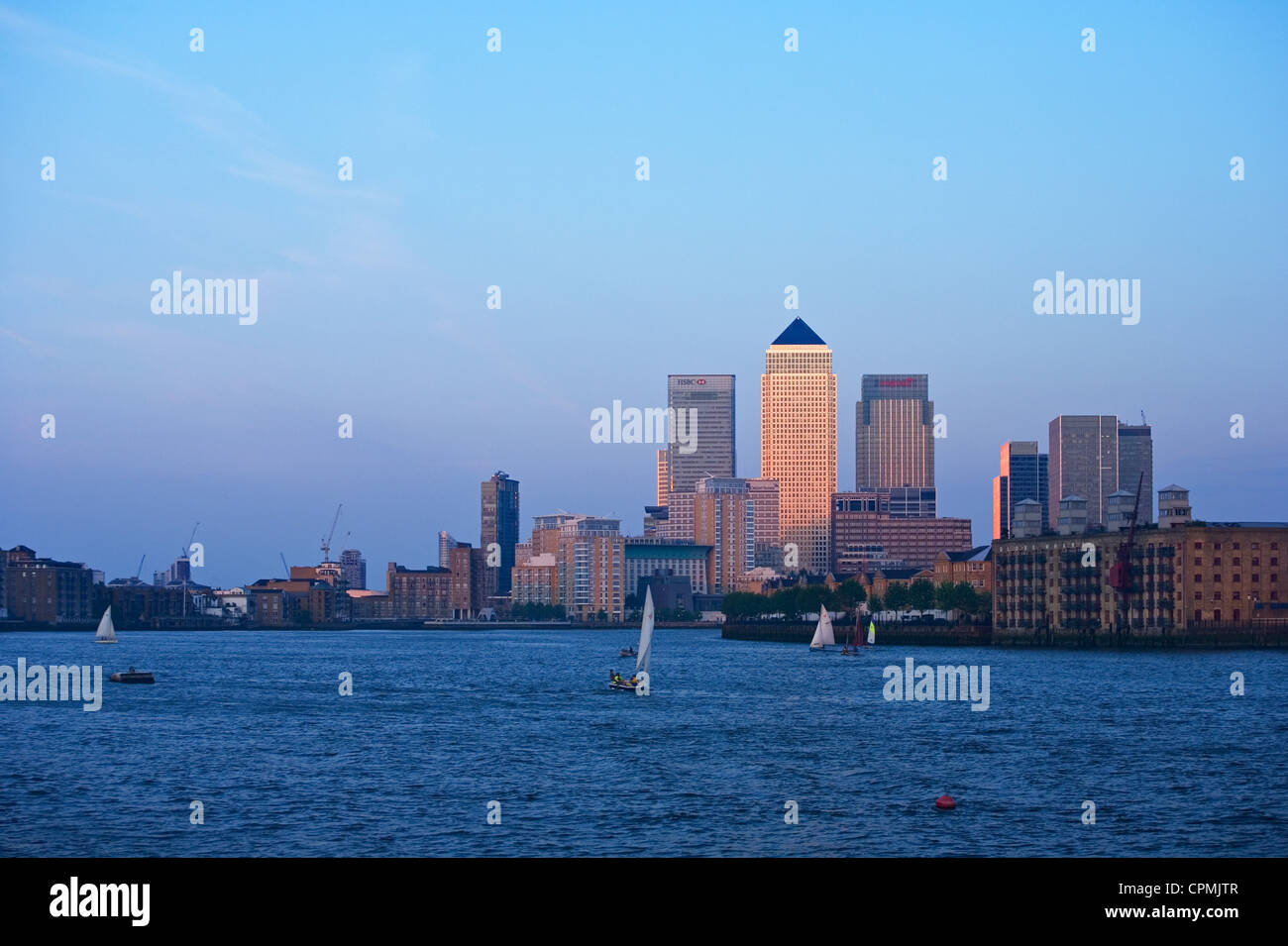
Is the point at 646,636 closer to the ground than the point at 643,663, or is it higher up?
higher up

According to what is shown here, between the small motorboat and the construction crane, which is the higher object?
the construction crane

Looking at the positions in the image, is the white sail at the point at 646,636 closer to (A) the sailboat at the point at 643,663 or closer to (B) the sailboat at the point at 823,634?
(A) the sailboat at the point at 643,663

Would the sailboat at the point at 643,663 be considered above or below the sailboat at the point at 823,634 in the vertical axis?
above

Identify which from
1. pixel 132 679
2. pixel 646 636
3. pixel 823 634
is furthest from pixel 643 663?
pixel 823 634

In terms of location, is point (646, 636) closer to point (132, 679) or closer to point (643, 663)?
point (643, 663)

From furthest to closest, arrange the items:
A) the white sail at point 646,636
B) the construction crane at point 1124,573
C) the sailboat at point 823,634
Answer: the sailboat at point 823,634, the construction crane at point 1124,573, the white sail at point 646,636

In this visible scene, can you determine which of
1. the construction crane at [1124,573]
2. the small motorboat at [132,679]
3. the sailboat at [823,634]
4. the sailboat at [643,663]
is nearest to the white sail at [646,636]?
the sailboat at [643,663]

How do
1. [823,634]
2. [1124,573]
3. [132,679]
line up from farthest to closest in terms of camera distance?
[823,634], [1124,573], [132,679]

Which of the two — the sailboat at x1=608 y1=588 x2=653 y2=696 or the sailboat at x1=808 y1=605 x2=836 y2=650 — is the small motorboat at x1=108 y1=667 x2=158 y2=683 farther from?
the sailboat at x1=808 y1=605 x2=836 y2=650

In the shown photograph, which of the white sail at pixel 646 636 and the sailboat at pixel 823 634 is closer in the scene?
the white sail at pixel 646 636

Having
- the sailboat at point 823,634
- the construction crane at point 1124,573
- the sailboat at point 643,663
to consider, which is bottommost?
the sailboat at point 823,634

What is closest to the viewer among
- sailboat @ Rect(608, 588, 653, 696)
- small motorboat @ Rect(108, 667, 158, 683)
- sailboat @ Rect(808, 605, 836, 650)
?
sailboat @ Rect(608, 588, 653, 696)

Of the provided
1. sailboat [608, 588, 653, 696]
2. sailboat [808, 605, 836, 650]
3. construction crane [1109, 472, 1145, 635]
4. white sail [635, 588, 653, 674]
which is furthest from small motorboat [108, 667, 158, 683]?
construction crane [1109, 472, 1145, 635]

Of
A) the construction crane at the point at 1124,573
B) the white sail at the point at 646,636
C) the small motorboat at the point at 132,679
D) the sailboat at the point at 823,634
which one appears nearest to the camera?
the white sail at the point at 646,636
